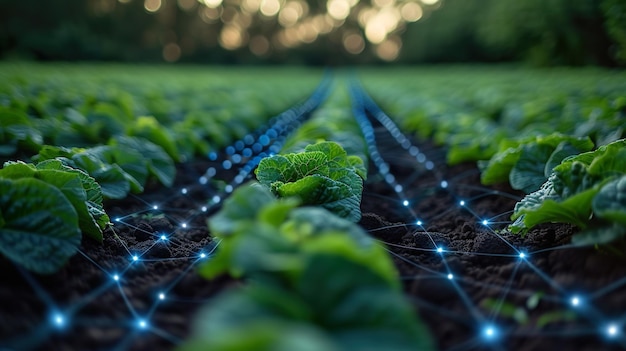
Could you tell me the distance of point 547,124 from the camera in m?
4.12

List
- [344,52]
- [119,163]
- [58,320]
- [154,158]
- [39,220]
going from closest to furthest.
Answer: [58,320] < [39,220] < [119,163] < [154,158] < [344,52]

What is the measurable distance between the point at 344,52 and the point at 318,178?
46.4 meters

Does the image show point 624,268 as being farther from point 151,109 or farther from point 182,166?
point 151,109

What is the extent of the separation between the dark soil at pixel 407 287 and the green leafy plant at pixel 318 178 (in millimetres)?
330

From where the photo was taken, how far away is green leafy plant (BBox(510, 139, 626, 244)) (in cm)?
167

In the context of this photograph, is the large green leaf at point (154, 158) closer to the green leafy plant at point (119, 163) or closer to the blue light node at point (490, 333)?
the green leafy plant at point (119, 163)

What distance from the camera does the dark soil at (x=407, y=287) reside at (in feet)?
5.03

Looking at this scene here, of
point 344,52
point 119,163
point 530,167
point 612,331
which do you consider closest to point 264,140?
point 119,163

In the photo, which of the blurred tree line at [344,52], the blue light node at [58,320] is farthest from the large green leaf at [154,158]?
the blurred tree line at [344,52]

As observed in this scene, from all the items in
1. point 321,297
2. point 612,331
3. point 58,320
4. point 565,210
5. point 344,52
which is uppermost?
point 344,52

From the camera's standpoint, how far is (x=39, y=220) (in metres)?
1.78

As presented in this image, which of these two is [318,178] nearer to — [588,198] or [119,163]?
[588,198]

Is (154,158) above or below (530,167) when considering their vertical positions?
below

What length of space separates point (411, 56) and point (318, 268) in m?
37.5
